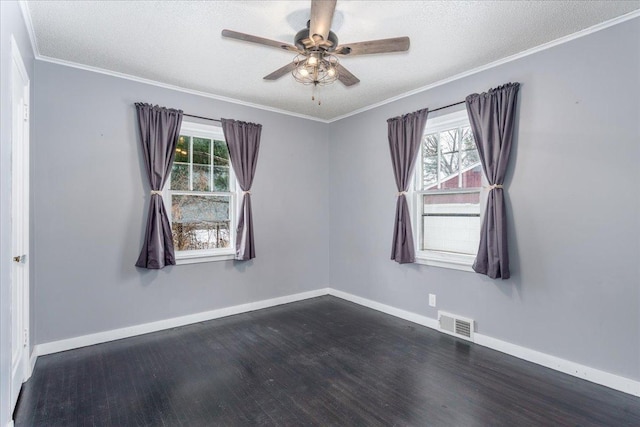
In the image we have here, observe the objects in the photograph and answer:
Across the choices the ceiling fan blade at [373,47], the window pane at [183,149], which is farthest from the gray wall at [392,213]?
the ceiling fan blade at [373,47]

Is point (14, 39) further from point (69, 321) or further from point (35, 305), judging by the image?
point (69, 321)

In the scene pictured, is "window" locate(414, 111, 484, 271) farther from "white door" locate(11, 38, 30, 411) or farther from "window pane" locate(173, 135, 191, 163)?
"white door" locate(11, 38, 30, 411)

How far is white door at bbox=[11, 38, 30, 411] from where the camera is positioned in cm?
236

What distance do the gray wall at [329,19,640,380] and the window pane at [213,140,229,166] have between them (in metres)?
2.72

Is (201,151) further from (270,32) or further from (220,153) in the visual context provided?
(270,32)

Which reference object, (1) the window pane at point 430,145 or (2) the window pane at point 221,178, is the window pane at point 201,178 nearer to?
(2) the window pane at point 221,178

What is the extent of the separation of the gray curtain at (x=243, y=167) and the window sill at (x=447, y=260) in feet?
6.95

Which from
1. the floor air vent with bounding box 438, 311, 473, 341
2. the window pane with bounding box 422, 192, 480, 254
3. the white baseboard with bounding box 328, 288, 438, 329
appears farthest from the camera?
the white baseboard with bounding box 328, 288, 438, 329

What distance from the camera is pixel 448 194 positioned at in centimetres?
372

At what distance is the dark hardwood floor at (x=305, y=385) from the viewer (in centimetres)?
219

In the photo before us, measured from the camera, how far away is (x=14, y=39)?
2.06 m

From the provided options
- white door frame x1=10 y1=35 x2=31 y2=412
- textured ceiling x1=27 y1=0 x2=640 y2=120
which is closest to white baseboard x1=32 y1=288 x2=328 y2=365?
white door frame x1=10 y1=35 x2=31 y2=412

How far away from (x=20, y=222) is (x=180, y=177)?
1.62 metres

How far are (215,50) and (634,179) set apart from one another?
139 inches
